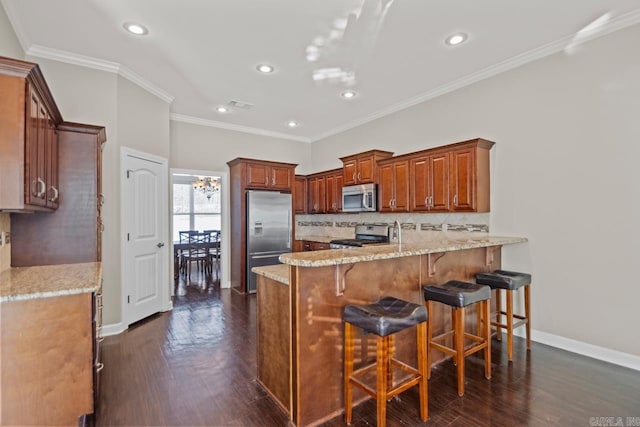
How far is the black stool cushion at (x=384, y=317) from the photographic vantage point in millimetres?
1846

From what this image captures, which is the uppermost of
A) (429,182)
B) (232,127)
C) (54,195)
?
(232,127)

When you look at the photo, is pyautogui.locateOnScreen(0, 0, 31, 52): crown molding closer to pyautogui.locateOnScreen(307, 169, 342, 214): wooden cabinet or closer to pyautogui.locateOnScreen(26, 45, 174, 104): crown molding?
pyautogui.locateOnScreen(26, 45, 174, 104): crown molding

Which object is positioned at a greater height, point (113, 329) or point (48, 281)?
point (48, 281)

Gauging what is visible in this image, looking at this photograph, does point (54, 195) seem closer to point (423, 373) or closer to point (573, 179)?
point (423, 373)

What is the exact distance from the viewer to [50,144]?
7.76ft

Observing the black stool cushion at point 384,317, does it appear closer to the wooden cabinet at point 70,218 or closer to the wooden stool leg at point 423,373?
the wooden stool leg at point 423,373

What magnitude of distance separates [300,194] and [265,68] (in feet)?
10.2

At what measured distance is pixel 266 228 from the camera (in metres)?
5.41

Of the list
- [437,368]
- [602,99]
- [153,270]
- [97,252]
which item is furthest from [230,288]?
[602,99]

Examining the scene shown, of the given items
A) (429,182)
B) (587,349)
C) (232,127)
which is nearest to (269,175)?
(232,127)

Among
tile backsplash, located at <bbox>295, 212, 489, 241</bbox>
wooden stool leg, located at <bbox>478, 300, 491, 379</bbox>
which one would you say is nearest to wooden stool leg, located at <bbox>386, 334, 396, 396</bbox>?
wooden stool leg, located at <bbox>478, 300, 491, 379</bbox>

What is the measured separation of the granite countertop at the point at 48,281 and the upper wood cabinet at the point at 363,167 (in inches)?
141

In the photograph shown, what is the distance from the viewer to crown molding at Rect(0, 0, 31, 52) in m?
2.49

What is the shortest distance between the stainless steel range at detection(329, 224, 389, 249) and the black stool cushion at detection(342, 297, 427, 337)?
262cm
